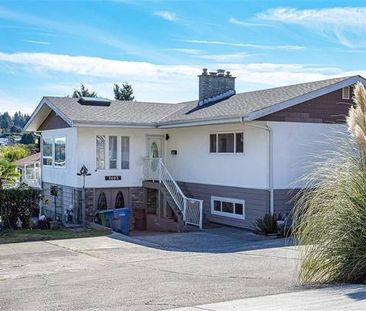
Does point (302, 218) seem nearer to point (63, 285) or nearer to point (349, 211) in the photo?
point (349, 211)

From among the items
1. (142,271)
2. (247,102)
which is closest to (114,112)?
(247,102)

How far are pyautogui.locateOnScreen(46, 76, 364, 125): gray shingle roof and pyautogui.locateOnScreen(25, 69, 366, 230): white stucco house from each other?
0.19 ft

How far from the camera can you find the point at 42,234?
58.9 feet

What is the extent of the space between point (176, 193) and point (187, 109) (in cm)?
470

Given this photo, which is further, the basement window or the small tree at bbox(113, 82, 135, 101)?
the small tree at bbox(113, 82, 135, 101)

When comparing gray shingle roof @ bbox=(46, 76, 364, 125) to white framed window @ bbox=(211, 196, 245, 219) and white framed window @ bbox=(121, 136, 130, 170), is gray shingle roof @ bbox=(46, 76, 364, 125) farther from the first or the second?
white framed window @ bbox=(211, 196, 245, 219)

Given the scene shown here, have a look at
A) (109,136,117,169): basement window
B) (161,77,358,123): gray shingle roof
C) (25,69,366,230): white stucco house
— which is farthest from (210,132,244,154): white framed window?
(109,136,117,169): basement window

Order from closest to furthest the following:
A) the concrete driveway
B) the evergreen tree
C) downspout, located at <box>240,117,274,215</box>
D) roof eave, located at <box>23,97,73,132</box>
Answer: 1. the concrete driveway
2. downspout, located at <box>240,117,274,215</box>
3. roof eave, located at <box>23,97,73,132</box>
4. the evergreen tree

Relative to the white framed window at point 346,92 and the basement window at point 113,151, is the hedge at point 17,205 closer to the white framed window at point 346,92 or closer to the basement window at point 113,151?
the basement window at point 113,151

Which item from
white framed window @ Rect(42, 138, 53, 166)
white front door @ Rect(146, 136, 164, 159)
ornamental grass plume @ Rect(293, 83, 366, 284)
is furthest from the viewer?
white framed window @ Rect(42, 138, 53, 166)

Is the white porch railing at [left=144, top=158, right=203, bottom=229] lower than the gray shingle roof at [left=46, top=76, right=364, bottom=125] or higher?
lower

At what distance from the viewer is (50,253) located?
1395 centimetres

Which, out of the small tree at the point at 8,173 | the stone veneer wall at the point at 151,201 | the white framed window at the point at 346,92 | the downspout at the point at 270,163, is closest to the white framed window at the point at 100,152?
the stone veneer wall at the point at 151,201

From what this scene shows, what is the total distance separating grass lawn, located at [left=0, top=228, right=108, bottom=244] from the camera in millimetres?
16797
